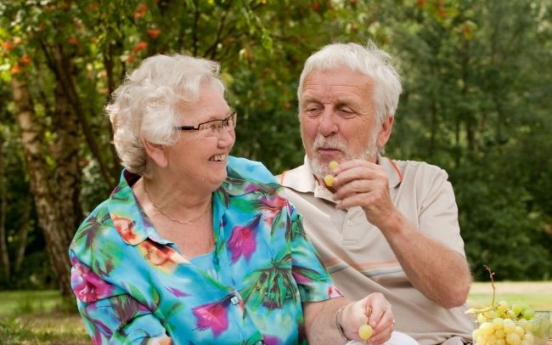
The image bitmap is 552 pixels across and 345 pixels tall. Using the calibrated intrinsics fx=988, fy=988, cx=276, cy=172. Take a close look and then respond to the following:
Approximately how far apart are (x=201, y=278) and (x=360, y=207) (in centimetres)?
83

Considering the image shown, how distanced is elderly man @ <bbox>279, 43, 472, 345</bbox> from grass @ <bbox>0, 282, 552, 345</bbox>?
275 centimetres

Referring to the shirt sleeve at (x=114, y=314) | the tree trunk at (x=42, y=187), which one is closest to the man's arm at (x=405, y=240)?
the shirt sleeve at (x=114, y=314)

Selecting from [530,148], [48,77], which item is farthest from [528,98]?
[48,77]

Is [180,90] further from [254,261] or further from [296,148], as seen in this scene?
[296,148]

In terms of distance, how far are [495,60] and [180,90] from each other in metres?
26.9

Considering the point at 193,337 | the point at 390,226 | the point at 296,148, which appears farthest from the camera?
the point at 296,148

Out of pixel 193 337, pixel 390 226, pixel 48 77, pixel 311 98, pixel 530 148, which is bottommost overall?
pixel 530 148

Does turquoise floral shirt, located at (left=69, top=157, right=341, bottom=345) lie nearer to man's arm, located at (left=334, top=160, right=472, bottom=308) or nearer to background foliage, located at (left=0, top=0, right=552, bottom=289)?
man's arm, located at (left=334, top=160, right=472, bottom=308)

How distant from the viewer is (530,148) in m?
28.7

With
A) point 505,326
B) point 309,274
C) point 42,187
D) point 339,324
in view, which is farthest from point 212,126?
point 42,187

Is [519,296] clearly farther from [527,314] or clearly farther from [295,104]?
[527,314]

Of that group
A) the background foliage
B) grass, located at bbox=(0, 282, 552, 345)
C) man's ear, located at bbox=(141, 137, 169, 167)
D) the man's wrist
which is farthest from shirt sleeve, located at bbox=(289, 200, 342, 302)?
the background foliage

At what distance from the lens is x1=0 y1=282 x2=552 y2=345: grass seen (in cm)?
621

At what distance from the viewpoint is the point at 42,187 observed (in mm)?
11586
